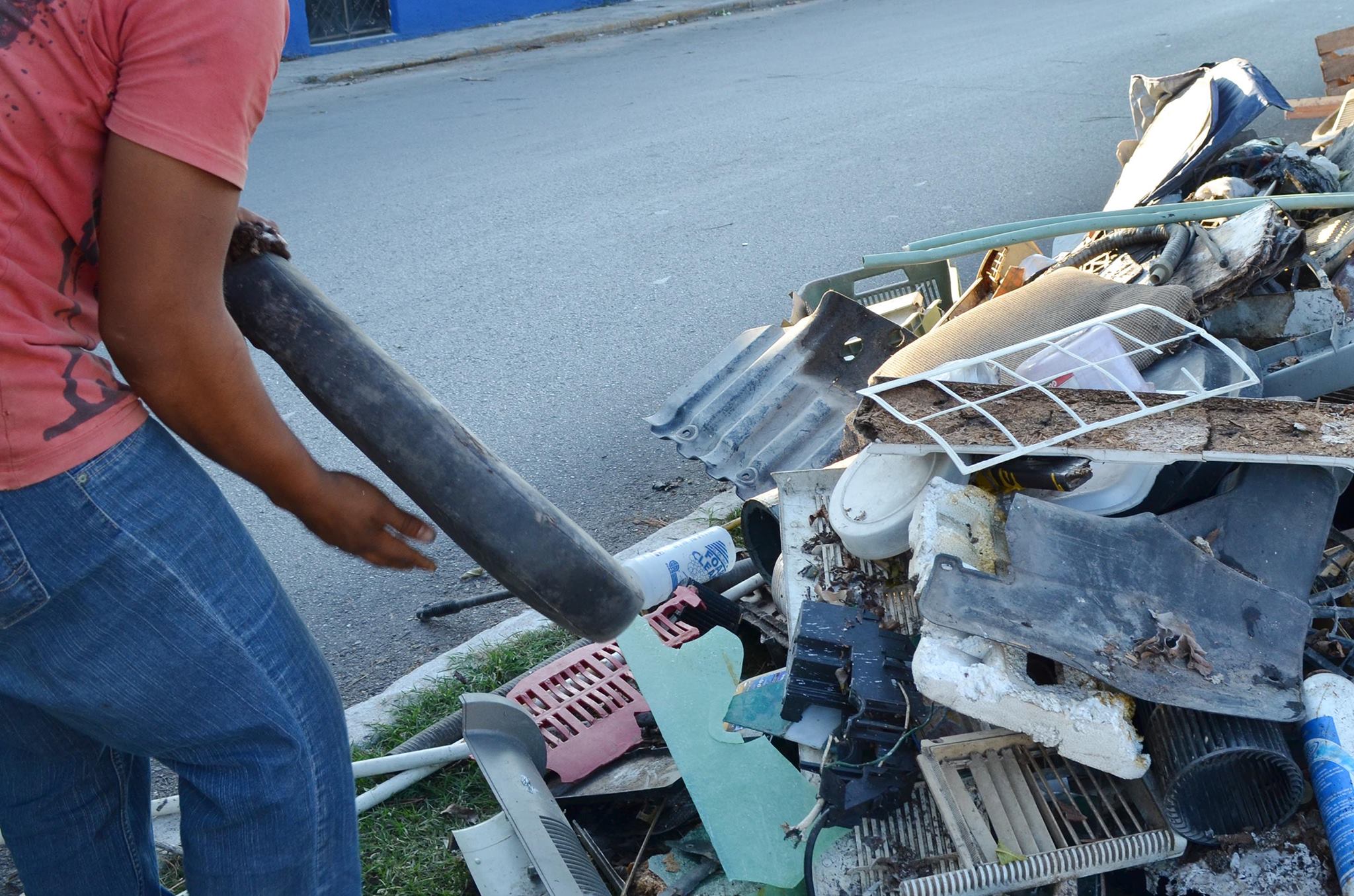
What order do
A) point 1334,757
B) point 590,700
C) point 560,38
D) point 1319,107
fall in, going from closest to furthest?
point 1334,757 → point 590,700 → point 1319,107 → point 560,38

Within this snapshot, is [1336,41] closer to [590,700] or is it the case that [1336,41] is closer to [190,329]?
[590,700]

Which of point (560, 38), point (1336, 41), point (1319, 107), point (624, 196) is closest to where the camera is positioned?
point (1319, 107)

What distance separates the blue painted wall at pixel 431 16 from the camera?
11906 mm

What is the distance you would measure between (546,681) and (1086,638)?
46.7 inches

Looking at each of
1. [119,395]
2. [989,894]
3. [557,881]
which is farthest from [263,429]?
[989,894]

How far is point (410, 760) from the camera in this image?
236 cm

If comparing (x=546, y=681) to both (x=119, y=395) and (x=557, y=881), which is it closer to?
(x=557, y=881)

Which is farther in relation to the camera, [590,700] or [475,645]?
[475,645]

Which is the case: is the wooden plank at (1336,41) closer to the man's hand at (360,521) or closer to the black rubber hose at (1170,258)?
the black rubber hose at (1170,258)

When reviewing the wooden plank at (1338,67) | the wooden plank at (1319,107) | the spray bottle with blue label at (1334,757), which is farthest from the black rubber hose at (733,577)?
the wooden plank at (1338,67)

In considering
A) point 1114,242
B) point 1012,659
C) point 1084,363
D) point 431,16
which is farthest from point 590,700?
point 431,16

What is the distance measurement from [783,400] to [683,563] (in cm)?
66

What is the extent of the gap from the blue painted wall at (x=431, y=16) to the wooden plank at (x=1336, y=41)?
952cm

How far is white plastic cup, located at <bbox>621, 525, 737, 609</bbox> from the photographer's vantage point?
A: 2.70 m
